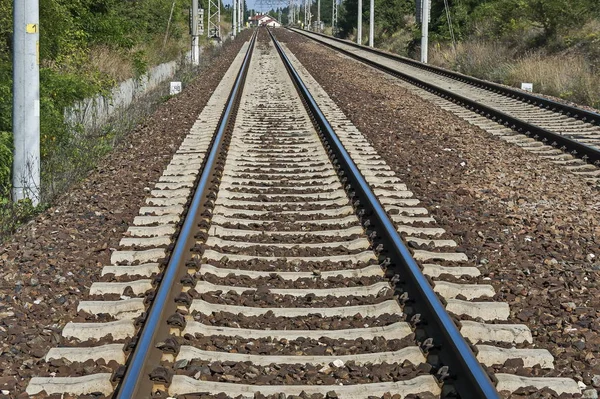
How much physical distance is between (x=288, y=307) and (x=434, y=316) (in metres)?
1.01

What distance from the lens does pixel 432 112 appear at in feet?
50.4

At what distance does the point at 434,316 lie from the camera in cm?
469

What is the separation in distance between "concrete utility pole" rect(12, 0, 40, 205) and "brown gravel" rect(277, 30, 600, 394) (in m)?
4.13

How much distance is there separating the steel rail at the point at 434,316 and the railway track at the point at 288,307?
1cm

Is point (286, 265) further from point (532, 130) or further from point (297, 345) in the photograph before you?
point (532, 130)

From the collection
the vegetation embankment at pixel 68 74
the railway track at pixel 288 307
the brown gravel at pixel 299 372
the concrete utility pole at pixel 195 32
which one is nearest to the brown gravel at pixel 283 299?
the railway track at pixel 288 307

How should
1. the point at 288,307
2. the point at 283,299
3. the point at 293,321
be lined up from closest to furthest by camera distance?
the point at 293,321, the point at 288,307, the point at 283,299

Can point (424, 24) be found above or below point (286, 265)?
above

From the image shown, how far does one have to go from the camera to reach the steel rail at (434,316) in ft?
12.9

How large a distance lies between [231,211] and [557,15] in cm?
2147

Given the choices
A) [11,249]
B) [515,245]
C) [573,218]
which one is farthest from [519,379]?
[11,249]

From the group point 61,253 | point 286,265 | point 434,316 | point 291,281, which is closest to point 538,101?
point 286,265

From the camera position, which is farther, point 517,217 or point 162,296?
point 517,217

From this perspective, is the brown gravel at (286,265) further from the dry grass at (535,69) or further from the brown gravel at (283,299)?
the dry grass at (535,69)
